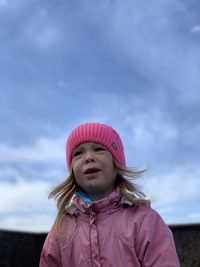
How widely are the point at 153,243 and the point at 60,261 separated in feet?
1.74

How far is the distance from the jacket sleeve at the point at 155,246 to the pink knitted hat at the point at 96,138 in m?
0.42

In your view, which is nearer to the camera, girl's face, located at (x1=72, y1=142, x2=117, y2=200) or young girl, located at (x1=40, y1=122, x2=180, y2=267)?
young girl, located at (x1=40, y1=122, x2=180, y2=267)

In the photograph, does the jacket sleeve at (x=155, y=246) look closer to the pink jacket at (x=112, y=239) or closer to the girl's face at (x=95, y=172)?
the pink jacket at (x=112, y=239)

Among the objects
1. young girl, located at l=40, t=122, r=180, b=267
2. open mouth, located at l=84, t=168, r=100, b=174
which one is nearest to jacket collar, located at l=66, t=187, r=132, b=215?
young girl, located at l=40, t=122, r=180, b=267

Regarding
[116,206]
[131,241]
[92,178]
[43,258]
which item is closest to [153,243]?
[131,241]

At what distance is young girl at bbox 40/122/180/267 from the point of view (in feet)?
7.41

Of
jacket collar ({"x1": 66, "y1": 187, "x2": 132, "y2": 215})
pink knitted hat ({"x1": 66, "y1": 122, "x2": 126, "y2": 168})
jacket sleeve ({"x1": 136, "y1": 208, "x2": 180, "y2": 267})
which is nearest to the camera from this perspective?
jacket sleeve ({"x1": 136, "y1": 208, "x2": 180, "y2": 267})

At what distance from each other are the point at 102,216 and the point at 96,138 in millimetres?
Result: 446

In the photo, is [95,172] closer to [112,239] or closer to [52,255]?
[112,239]

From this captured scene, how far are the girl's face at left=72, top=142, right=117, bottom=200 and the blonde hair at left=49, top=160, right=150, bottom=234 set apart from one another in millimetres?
45

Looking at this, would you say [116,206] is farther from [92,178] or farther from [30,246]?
[30,246]

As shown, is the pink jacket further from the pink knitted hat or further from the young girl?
the pink knitted hat

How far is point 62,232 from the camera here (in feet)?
8.08

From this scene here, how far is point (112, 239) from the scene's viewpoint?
2281 mm
